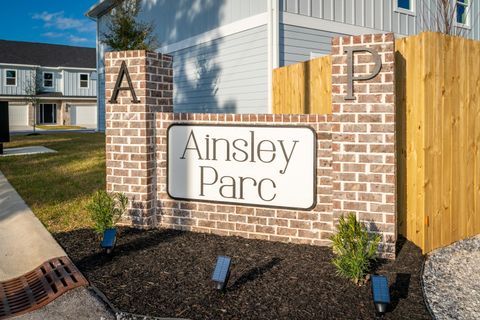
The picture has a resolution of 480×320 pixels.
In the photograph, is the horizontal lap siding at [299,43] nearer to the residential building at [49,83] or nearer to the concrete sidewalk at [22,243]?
the concrete sidewalk at [22,243]

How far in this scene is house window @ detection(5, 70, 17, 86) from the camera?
39812mm

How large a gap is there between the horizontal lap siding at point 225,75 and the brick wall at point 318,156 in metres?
5.39

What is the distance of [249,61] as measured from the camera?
11383 mm

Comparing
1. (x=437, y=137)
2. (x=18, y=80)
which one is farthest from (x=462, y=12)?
(x=18, y=80)

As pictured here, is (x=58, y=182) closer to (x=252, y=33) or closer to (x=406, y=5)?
(x=252, y=33)

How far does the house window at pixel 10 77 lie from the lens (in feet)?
131

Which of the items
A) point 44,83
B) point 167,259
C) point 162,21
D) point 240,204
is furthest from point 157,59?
point 44,83

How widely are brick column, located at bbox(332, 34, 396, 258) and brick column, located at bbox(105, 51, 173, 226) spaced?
2.33 m

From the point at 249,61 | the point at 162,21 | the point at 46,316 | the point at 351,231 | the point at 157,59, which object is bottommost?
the point at 46,316

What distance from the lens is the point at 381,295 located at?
3217 mm

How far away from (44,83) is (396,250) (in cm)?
4282

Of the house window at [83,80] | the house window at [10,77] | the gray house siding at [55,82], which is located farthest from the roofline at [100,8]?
the house window at [10,77]

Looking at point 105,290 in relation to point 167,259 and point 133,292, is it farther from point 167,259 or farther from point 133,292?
point 167,259

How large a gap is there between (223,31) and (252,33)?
1.42 metres
